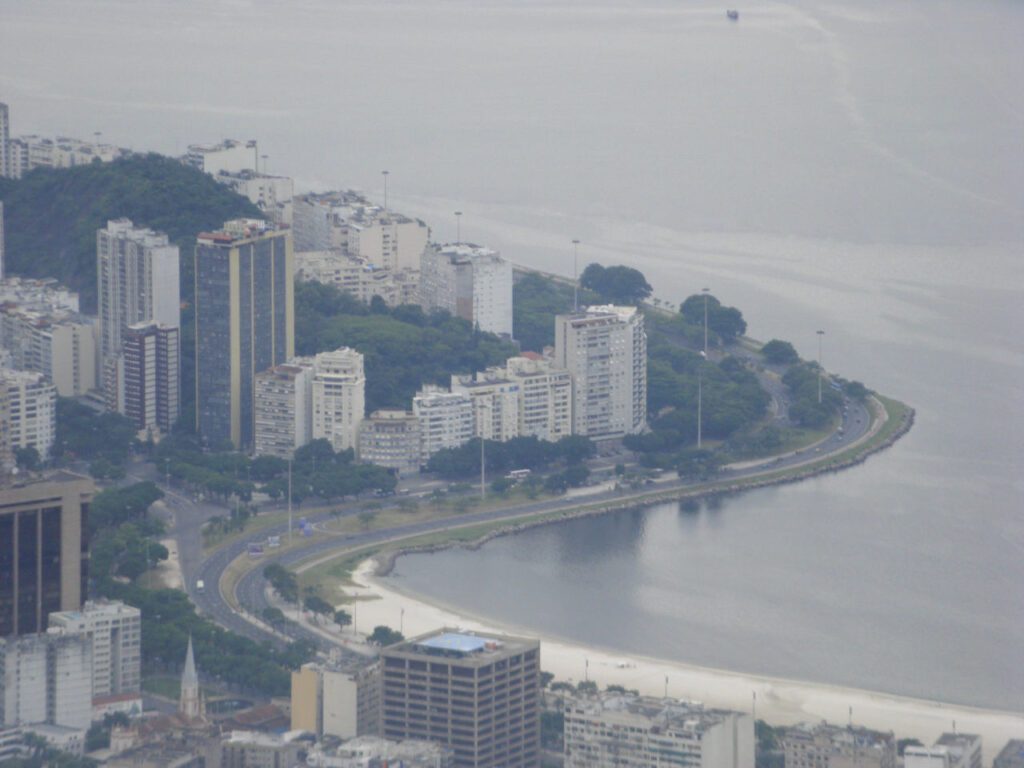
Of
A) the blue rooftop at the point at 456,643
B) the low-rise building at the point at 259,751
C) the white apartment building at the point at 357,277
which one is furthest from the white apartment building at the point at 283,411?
the low-rise building at the point at 259,751

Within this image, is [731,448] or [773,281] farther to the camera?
[773,281]

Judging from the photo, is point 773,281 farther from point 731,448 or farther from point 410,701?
point 410,701

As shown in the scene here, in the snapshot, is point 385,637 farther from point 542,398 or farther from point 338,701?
point 542,398

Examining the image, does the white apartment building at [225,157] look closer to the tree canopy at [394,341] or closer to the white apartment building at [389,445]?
the tree canopy at [394,341]

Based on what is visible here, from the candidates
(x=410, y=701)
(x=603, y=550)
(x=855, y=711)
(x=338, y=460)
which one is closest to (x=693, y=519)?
(x=603, y=550)

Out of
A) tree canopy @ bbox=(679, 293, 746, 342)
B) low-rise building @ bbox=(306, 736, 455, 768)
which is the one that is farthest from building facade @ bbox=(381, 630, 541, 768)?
tree canopy @ bbox=(679, 293, 746, 342)

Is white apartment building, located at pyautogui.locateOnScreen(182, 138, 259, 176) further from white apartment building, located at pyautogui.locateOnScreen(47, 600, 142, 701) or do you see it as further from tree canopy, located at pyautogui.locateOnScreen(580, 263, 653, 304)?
white apartment building, located at pyautogui.locateOnScreen(47, 600, 142, 701)
